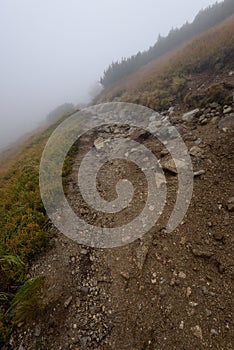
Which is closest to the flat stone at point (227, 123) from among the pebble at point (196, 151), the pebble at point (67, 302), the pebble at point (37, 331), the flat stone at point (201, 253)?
the pebble at point (196, 151)

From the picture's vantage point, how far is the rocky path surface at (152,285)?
2.88 m

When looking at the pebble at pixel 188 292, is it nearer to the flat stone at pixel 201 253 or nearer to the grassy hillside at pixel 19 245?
the flat stone at pixel 201 253

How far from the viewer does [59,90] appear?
61.0 m

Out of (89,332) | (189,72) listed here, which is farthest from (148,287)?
(189,72)

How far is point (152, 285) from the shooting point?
11.3ft

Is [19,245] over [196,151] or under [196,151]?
over

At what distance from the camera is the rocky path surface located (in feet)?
9.44

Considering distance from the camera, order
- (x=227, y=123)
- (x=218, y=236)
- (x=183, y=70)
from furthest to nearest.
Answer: (x=183, y=70) < (x=227, y=123) < (x=218, y=236)

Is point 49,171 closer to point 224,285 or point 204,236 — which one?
point 204,236

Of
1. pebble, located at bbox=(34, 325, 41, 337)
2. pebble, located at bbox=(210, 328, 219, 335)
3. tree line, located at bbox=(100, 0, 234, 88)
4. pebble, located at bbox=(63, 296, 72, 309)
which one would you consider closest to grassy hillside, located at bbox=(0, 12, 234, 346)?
pebble, located at bbox=(34, 325, 41, 337)

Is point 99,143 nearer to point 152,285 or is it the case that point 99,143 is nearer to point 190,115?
point 190,115

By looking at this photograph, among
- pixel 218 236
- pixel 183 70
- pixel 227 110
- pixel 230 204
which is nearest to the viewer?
pixel 218 236

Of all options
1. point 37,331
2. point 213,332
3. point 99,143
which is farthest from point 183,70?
point 37,331

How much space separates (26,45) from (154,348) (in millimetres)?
→ 166273
